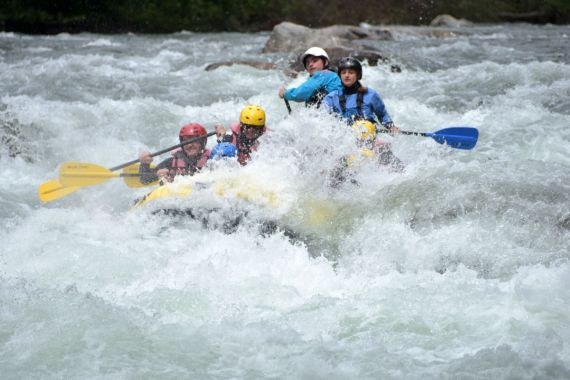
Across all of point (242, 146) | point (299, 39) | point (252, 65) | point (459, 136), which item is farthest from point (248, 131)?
point (299, 39)

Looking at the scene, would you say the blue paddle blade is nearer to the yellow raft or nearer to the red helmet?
the yellow raft

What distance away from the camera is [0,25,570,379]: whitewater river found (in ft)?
13.3

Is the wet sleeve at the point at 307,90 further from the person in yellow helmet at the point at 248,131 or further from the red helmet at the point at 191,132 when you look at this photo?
the red helmet at the point at 191,132

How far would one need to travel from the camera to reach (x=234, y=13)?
84.1 ft

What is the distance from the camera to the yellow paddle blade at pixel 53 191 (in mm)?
7074

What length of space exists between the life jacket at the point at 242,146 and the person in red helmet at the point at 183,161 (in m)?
0.29

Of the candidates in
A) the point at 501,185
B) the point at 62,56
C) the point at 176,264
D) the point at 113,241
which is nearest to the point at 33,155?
the point at 113,241

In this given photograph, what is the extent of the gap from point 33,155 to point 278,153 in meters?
3.73

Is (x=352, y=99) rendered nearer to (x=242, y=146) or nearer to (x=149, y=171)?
(x=242, y=146)

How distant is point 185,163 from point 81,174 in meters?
1.07

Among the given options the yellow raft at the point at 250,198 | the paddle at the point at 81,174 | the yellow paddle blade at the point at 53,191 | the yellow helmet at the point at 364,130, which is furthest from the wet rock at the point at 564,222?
the yellow paddle blade at the point at 53,191

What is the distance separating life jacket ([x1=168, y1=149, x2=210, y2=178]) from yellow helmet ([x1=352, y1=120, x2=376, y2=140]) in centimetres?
139

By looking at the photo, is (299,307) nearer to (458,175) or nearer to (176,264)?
(176,264)

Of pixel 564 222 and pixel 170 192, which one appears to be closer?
pixel 564 222
